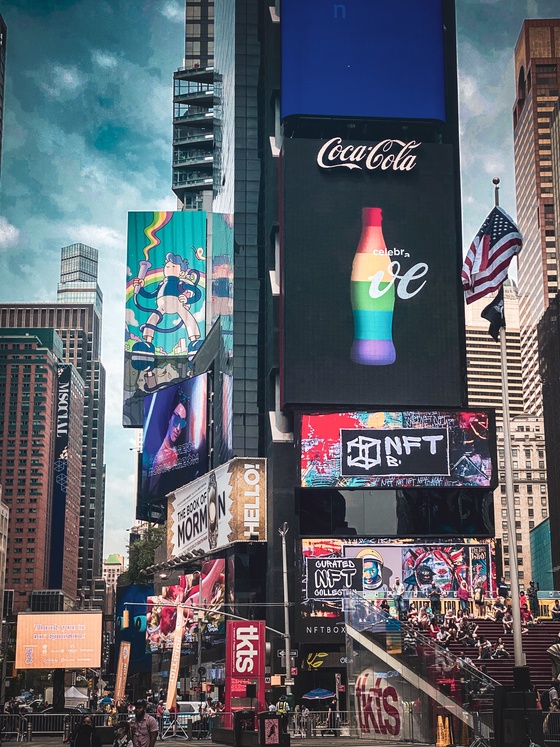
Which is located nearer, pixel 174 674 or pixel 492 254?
pixel 492 254

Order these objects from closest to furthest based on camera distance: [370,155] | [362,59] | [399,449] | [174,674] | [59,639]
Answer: [59,639] → [174,674] → [399,449] → [370,155] → [362,59]

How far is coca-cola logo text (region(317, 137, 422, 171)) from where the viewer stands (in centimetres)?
8462

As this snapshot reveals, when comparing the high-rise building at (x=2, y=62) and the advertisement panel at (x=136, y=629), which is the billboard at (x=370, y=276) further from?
the high-rise building at (x=2, y=62)

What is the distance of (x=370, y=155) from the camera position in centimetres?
8531

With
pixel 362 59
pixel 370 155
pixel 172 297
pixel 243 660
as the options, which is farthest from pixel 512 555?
pixel 172 297

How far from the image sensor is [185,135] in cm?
19000

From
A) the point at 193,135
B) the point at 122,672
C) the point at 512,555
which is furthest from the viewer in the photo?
the point at 193,135

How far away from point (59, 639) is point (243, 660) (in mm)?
27165

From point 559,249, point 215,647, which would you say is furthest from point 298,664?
point 559,249

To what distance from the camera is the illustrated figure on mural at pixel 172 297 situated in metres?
133

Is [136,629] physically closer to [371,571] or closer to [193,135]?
[371,571]

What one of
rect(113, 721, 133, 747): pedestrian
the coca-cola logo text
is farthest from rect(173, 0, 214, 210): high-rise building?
rect(113, 721, 133, 747): pedestrian

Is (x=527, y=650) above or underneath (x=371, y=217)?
underneath

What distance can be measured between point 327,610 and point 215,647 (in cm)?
1856
